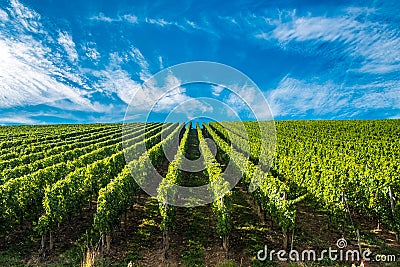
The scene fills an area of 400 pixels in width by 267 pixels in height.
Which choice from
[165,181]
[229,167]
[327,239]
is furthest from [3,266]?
[229,167]

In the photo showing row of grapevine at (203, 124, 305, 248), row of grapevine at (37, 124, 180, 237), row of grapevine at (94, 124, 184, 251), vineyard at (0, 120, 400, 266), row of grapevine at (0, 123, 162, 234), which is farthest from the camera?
row of grapevine at (0, 123, 162, 234)

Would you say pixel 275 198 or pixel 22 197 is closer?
pixel 275 198

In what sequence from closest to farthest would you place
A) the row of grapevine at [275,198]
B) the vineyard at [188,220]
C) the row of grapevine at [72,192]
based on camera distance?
1. the vineyard at [188,220]
2. the row of grapevine at [275,198]
3. the row of grapevine at [72,192]

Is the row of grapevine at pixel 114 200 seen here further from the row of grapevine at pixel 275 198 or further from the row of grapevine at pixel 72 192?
the row of grapevine at pixel 275 198

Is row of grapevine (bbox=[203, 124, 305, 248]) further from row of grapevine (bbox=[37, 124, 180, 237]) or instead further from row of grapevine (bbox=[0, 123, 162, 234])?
row of grapevine (bbox=[0, 123, 162, 234])

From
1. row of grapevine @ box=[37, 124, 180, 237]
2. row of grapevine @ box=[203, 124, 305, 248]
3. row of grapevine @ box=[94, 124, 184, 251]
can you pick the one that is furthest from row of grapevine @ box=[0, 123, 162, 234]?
row of grapevine @ box=[203, 124, 305, 248]

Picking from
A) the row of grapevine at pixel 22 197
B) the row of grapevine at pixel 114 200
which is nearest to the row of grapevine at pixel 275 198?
the row of grapevine at pixel 114 200

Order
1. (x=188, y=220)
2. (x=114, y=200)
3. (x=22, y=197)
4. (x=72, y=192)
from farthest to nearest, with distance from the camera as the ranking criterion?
(x=188, y=220)
(x=72, y=192)
(x=22, y=197)
(x=114, y=200)

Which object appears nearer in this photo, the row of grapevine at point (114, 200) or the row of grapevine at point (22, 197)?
the row of grapevine at point (114, 200)

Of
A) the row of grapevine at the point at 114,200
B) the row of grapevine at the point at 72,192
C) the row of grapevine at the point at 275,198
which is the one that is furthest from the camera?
the row of grapevine at the point at 72,192

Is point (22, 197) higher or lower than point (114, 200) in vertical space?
lower

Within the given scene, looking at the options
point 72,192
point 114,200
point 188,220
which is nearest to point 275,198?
point 188,220

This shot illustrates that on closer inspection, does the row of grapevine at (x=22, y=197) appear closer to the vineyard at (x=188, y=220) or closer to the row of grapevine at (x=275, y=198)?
the vineyard at (x=188, y=220)

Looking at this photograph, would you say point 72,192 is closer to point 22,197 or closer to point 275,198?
point 22,197
